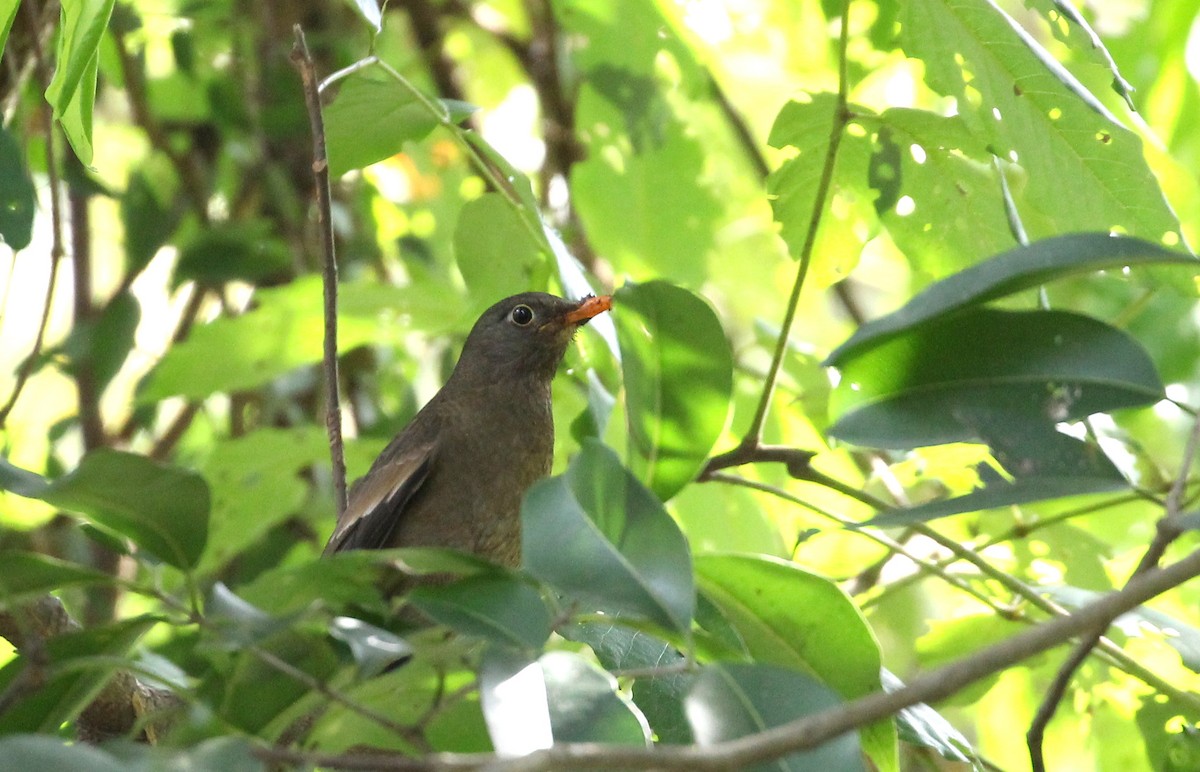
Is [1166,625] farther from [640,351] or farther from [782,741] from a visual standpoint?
[782,741]

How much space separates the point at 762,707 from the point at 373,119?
5.57ft

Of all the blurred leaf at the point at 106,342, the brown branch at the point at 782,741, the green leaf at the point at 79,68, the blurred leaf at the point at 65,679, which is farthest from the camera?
the blurred leaf at the point at 106,342

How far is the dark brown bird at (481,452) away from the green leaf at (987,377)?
4.18 feet

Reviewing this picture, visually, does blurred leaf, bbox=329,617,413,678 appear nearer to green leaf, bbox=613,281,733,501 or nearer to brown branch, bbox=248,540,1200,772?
brown branch, bbox=248,540,1200,772

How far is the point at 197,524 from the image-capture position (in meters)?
1.95

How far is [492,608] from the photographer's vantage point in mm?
1778

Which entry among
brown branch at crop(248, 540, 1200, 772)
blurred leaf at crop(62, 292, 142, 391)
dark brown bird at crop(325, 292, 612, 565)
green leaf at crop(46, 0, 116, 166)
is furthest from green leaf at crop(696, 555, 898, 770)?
blurred leaf at crop(62, 292, 142, 391)

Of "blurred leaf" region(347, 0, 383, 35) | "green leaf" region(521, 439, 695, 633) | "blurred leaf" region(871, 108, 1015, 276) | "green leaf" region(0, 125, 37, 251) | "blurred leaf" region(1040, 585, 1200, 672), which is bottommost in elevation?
"blurred leaf" region(1040, 585, 1200, 672)

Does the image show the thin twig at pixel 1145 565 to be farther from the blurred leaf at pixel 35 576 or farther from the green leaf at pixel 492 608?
the blurred leaf at pixel 35 576

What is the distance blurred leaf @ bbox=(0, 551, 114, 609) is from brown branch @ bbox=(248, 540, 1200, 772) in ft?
1.57

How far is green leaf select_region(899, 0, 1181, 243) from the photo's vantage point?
8.38 feet

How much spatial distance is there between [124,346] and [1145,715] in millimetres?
3607

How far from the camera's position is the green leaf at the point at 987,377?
203 centimetres

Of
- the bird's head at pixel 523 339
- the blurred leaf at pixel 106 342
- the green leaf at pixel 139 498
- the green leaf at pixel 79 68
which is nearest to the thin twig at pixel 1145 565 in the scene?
the green leaf at pixel 139 498
